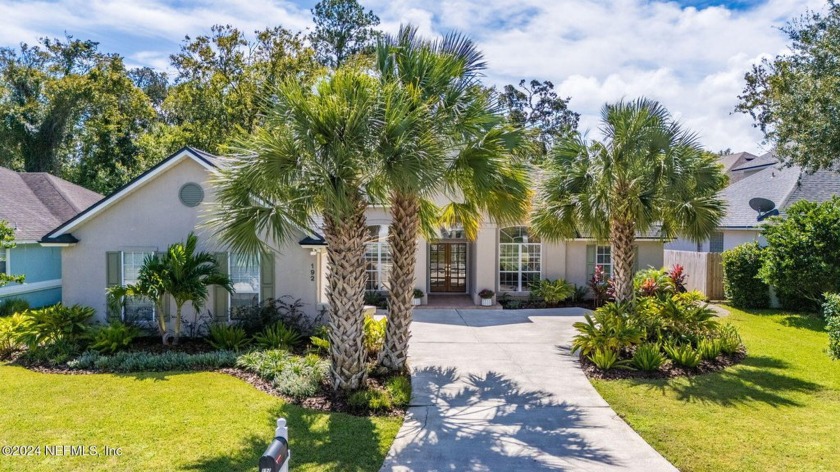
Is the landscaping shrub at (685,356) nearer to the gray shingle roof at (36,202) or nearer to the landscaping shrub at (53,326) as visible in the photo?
the landscaping shrub at (53,326)

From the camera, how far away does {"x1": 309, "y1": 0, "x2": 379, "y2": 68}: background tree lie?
108ft

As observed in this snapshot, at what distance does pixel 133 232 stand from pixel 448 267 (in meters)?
12.8

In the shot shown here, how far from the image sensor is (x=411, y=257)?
34.9ft

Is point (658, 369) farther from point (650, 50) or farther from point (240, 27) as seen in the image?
point (240, 27)

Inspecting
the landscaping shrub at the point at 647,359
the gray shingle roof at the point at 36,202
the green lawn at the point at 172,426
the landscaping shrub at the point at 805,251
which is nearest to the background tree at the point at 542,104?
the landscaping shrub at the point at 805,251

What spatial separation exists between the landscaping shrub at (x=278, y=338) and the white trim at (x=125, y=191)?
455 centimetres

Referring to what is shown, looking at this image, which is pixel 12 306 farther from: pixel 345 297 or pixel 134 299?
pixel 345 297

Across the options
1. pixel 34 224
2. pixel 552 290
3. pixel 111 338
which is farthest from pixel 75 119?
pixel 552 290

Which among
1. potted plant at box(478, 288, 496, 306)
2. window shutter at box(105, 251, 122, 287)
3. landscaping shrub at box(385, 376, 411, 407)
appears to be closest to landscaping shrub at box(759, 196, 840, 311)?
potted plant at box(478, 288, 496, 306)

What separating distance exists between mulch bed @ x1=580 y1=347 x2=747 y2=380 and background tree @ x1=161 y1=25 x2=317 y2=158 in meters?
22.7

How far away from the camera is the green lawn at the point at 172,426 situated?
6.84m

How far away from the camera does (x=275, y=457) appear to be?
4.05 meters

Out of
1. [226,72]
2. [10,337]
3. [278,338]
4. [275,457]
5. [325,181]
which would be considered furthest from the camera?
[226,72]

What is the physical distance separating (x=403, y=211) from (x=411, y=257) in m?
0.99
